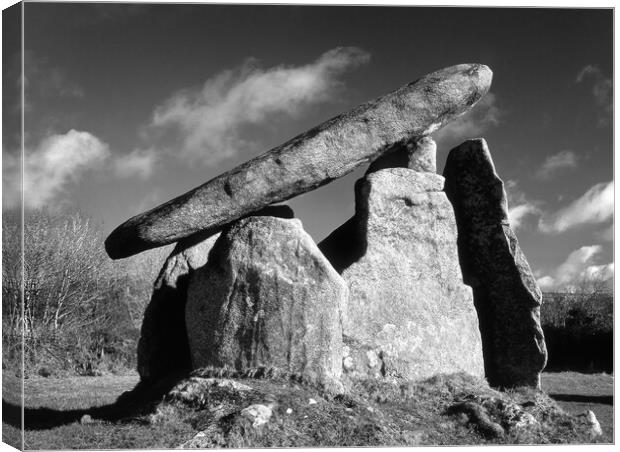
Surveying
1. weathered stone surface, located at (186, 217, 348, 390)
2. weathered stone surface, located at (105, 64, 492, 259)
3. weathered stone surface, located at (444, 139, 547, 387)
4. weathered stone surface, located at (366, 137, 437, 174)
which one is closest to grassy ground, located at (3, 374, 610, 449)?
weathered stone surface, located at (186, 217, 348, 390)

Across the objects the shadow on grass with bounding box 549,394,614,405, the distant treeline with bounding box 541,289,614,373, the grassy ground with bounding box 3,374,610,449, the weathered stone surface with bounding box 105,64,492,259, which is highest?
the weathered stone surface with bounding box 105,64,492,259

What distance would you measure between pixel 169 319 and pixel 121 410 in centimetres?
164

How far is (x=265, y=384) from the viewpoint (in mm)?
8938

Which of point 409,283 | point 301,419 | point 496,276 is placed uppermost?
point 496,276

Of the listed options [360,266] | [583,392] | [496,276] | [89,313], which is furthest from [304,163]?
[89,313]

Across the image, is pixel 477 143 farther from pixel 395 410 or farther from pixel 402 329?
pixel 395 410

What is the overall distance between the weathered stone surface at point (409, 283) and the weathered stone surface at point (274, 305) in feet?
2.78

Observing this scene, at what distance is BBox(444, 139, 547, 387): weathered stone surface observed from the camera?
11.6 metres

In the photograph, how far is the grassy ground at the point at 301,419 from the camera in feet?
26.9

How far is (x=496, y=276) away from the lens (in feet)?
38.8

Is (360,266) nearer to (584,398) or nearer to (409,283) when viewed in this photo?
(409,283)

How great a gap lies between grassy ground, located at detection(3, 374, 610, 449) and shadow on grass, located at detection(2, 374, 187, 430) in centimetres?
3

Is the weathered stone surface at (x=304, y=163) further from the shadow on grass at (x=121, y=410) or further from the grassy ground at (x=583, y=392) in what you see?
the grassy ground at (x=583, y=392)

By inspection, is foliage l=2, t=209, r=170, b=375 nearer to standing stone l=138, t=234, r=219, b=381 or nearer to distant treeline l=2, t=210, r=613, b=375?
distant treeline l=2, t=210, r=613, b=375
